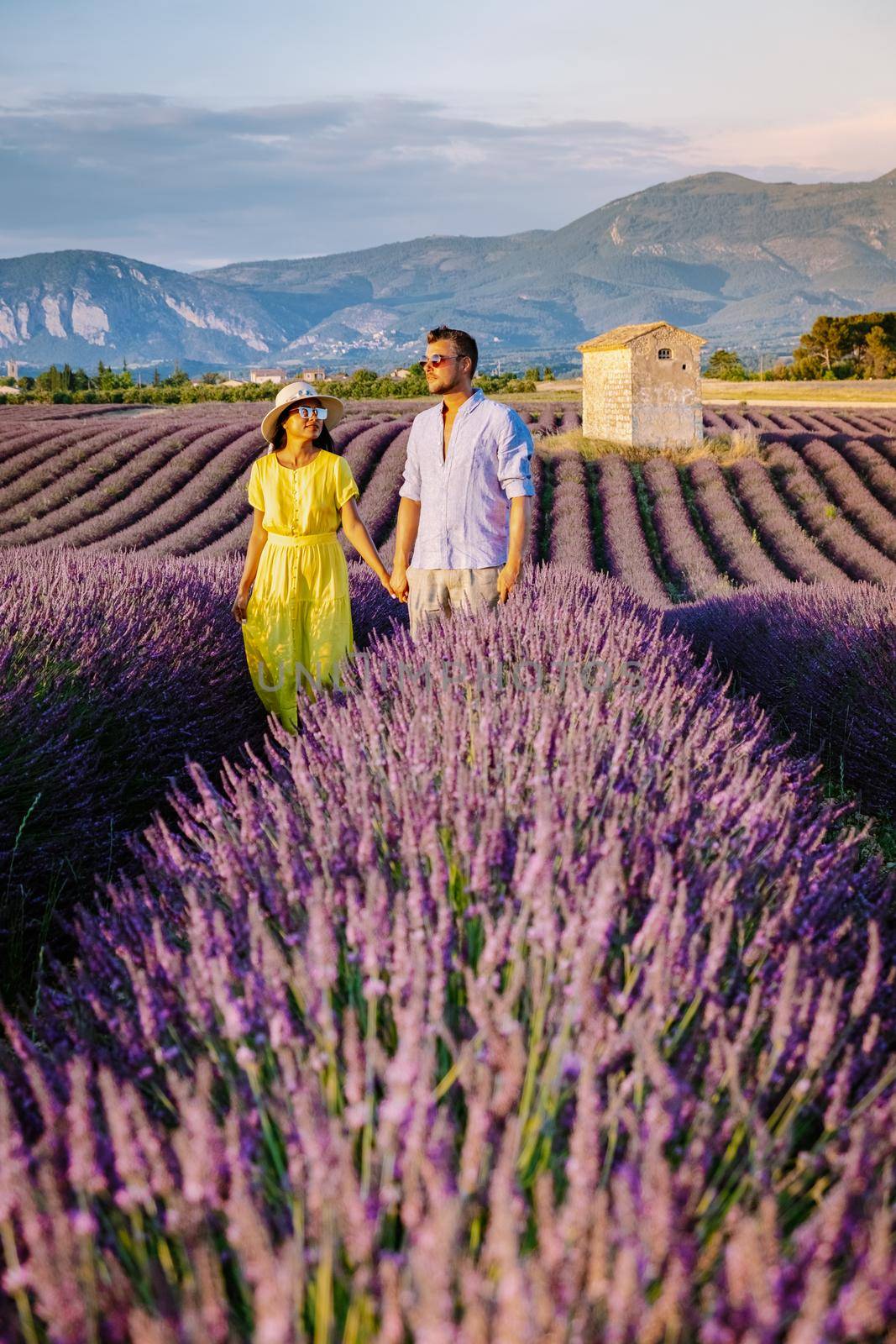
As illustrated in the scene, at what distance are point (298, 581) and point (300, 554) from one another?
110 mm

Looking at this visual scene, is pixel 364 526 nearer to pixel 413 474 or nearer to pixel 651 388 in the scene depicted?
pixel 413 474

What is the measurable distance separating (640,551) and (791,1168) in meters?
12.4

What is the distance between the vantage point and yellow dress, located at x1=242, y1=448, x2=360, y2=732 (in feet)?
14.0

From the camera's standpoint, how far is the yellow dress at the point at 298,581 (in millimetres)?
4281

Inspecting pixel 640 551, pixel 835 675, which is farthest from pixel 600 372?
pixel 835 675

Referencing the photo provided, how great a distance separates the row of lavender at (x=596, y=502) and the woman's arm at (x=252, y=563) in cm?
684

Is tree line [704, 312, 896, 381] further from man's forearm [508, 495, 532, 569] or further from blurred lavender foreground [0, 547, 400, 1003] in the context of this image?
man's forearm [508, 495, 532, 569]

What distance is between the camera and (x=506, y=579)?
4.05 meters

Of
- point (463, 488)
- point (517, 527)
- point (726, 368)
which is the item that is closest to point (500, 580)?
point (517, 527)

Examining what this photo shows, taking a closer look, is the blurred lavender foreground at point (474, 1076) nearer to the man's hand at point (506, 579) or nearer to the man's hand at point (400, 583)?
the man's hand at point (506, 579)


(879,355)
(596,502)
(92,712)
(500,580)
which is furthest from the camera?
(879,355)

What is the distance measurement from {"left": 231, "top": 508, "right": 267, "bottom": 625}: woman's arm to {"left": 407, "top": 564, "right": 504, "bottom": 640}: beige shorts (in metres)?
0.67

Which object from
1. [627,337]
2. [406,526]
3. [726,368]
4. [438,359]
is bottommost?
[406,526]

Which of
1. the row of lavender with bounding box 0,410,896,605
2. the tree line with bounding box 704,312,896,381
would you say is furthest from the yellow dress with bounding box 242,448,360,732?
the tree line with bounding box 704,312,896,381
